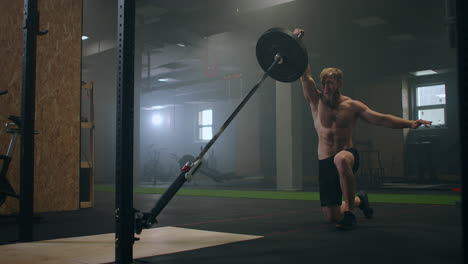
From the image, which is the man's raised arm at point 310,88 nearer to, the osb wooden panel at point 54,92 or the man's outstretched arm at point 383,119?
the man's outstretched arm at point 383,119

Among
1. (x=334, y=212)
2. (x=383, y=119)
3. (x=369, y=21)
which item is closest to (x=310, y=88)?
(x=383, y=119)

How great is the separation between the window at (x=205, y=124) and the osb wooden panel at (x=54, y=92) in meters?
14.3

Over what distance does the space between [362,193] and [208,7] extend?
5620 millimetres

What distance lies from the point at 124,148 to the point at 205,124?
17.9 meters

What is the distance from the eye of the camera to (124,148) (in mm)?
2229

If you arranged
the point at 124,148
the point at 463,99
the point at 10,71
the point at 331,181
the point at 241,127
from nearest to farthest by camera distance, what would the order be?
the point at 463,99, the point at 124,148, the point at 331,181, the point at 10,71, the point at 241,127

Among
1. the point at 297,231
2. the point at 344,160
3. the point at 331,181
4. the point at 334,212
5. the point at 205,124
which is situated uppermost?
the point at 205,124

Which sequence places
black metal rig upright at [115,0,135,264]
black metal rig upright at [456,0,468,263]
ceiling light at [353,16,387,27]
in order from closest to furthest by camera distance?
black metal rig upright at [456,0,468,263] → black metal rig upright at [115,0,135,264] → ceiling light at [353,16,387,27]

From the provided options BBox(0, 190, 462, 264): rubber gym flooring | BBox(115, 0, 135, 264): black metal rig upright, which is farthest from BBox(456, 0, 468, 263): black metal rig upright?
BBox(115, 0, 135, 264): black metal rig upright

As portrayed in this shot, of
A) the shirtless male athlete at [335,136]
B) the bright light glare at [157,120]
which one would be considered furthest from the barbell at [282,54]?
the bright light glare at [157,120]

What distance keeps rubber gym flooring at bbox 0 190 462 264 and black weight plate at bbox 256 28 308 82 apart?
1130 millimetres

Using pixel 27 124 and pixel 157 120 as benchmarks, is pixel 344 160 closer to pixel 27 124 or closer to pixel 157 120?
pixel 27 124

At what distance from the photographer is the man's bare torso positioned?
148 inches

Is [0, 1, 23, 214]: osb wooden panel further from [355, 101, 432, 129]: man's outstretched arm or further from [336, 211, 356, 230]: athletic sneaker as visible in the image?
[355, 101, 432, 129]: man's outstretched arm
